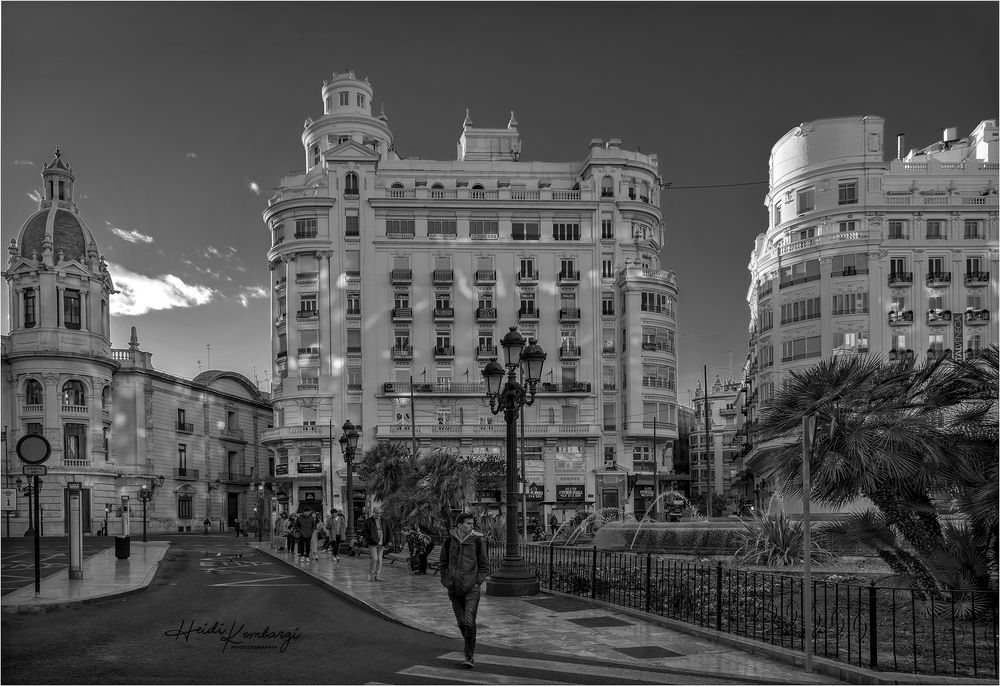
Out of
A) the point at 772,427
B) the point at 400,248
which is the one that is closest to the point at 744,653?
the point at 772,427

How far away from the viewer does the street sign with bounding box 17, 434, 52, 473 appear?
15914 mm

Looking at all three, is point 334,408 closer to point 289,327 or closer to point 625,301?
point 289,327

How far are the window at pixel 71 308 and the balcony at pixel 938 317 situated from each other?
193ft

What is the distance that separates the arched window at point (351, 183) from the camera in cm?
6462

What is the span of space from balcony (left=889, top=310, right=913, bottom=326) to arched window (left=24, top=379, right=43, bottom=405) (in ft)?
191

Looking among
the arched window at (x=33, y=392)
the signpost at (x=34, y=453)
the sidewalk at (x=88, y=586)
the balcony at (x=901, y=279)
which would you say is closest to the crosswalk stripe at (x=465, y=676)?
the sidewalk at (x=88, y=586)

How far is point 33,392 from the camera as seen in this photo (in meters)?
59.1

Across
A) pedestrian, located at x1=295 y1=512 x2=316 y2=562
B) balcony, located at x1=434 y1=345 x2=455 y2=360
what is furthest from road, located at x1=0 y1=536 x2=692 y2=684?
balcony, located at x1=434 y1=345 x2=455 y2=360

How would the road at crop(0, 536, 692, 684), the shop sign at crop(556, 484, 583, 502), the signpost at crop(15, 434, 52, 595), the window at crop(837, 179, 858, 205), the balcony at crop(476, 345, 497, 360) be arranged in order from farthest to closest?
the balcony at crop(476, 345, 497, 360) → the shop sign at crop(556, 484, 583, 502) → the window at crop(837, 179, 858, 205) → the signpost at crop(15, 434, 52, 595) → the road at crop(0, 536, 692, 684)

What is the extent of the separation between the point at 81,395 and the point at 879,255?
56.1m

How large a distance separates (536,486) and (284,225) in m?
27.2

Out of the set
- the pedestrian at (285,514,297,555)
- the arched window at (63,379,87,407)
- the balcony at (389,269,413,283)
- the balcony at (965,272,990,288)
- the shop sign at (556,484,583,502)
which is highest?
the balcony at (389,269,413,283)

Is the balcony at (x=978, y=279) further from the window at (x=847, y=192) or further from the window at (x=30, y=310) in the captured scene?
the window at (x=30, y=310)

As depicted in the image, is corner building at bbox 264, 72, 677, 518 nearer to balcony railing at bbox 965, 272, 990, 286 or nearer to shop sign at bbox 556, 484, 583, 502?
shop sign at bbox 556, 484, 583, 502
